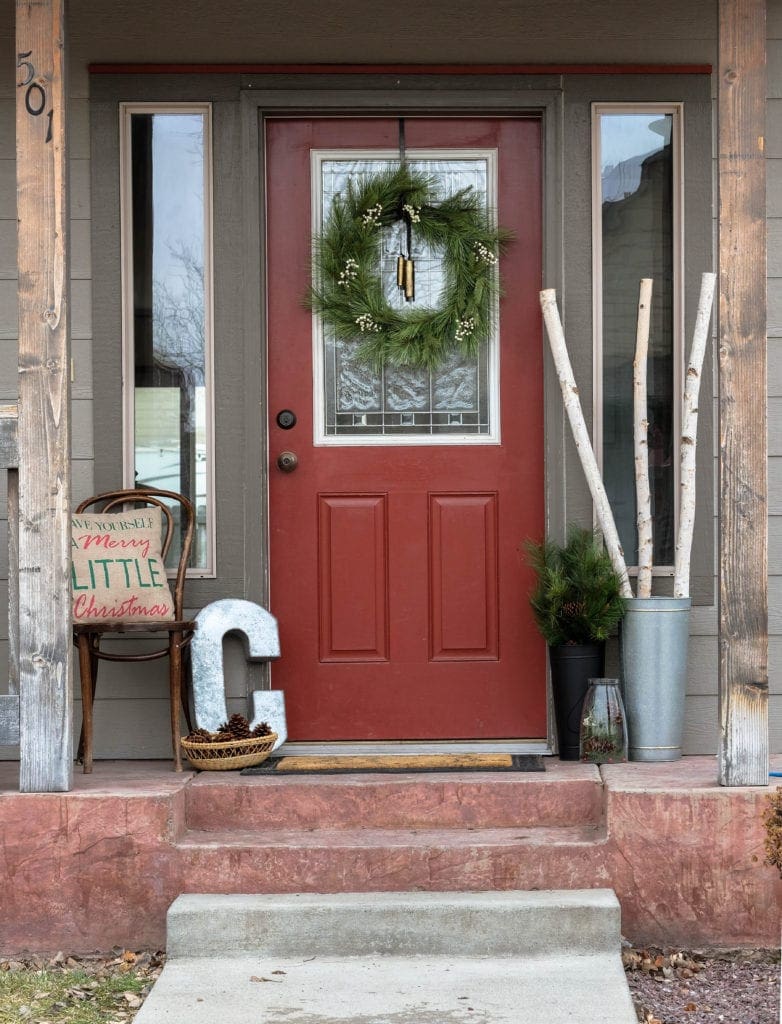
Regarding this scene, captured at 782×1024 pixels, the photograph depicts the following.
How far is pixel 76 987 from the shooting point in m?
3.26

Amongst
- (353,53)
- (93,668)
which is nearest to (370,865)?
(93,668)

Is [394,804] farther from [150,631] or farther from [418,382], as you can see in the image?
[418,382]

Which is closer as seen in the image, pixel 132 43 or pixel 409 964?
pixel 409 964

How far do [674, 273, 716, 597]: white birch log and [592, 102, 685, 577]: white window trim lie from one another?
0.23 meters

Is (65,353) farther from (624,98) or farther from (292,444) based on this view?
(624,98)

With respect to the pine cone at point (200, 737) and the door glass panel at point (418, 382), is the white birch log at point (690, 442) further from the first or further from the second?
the pine cone at point (200, 737)

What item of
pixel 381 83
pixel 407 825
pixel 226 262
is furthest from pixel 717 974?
pixel 381 83

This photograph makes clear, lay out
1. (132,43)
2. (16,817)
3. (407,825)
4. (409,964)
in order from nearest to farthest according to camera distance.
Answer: (409,964)
(16,817)
(407,825)
(132,43)

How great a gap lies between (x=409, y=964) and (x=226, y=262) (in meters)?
2.37

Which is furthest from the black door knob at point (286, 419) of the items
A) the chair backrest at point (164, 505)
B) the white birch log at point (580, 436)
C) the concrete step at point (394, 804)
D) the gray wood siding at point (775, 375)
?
the gray wood siding at point (775, 375)

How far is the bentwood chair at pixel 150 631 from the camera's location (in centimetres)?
393

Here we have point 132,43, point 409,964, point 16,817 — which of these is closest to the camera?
point 409,964

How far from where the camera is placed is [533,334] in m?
4.42

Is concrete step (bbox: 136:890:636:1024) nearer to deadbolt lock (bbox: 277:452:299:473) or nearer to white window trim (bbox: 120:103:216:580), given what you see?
white window trim (bbox: 120:103:216:580)
